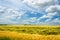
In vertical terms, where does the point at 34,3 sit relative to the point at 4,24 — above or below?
above

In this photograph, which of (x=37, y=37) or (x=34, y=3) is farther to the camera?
(x=34, y=3)

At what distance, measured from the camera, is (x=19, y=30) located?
4168 millimetres

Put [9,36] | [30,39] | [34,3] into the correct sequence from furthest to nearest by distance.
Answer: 1. [34,3]
2. [9,36]
3. [30,39]

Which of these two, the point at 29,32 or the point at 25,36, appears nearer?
the point at 25,36

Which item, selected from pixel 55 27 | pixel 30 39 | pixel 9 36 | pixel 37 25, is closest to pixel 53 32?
pixel 55 27

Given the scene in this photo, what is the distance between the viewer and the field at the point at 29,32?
367 centimetres

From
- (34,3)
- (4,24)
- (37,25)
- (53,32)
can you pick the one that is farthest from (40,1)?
(4,24)

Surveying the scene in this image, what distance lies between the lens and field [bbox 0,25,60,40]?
3.67m

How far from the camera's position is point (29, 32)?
156 inches

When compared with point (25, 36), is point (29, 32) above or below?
above

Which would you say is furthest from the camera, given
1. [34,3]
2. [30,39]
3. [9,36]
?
[34,3]

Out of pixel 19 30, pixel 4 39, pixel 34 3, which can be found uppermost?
pixel 34 3

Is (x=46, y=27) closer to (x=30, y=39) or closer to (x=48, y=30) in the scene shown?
(x=48, y=30)

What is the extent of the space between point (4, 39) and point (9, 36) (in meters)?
0.17
